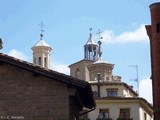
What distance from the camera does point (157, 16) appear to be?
4056 centimetres

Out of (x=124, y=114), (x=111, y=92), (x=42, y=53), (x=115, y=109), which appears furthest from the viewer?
(x=42, y=53)

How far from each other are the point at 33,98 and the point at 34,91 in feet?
1.00

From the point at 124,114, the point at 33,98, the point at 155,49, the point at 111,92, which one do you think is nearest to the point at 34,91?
the point at 33,98

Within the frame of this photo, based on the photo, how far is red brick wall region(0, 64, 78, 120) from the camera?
2158 centimetres

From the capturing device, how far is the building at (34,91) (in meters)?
21.6

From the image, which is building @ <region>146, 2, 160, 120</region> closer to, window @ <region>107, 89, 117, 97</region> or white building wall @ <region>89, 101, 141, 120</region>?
white building wall @ <region>89, 101, 141, 120</region>

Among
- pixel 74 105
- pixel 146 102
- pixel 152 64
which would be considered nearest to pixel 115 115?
pixel 146 102

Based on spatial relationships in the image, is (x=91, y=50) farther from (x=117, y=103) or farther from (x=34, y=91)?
(x=34, y=91)

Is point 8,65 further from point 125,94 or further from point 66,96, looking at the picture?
point 125,94

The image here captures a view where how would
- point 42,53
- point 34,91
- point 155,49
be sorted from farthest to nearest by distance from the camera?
point 42,53
point 155,49
point 34,91

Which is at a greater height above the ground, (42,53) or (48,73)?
(42,53)

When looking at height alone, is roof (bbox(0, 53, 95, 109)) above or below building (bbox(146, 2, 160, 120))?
below

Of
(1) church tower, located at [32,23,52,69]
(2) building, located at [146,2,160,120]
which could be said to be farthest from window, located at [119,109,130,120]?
(1) church tower, located at [32,23,52,69]

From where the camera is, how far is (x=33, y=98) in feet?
71.6
